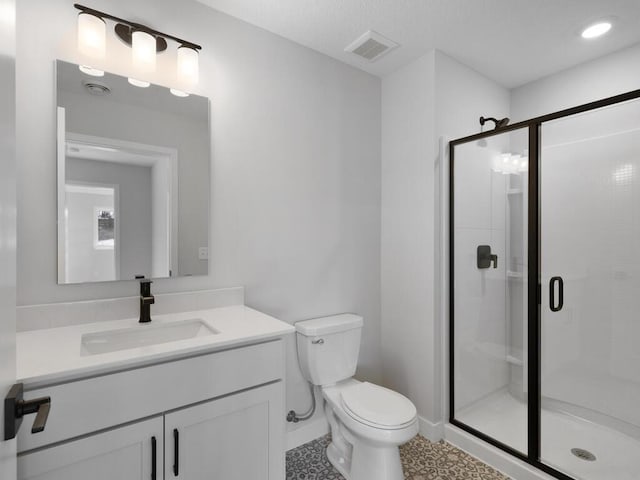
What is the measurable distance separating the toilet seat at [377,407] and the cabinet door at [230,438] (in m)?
0.44

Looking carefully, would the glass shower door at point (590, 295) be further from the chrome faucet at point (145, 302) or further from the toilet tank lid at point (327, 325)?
the chrome faucet at point (145, 302)

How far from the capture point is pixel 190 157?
5.71 feet

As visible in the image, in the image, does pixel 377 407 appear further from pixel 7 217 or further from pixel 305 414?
pixel 7 217

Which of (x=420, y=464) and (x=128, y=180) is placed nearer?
(x=128, y=180)

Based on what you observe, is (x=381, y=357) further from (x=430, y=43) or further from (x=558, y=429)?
(x=430, y=43)

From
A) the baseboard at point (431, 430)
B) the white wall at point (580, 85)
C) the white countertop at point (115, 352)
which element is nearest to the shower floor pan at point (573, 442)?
the baseboard at point (431, 430)

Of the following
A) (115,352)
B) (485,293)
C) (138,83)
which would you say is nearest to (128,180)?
(138,83)

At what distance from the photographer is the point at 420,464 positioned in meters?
1.95

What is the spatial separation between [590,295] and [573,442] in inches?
30.8

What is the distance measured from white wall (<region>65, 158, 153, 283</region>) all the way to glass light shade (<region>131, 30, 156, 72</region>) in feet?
1.52

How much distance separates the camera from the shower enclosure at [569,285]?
1.69 m

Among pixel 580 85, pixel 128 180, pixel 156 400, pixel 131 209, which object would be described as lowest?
pixel 156 400

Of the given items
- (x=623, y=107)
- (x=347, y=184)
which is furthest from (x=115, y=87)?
(x=623, y=107)

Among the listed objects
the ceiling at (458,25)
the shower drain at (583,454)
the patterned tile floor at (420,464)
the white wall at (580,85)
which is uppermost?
the ceiling at (458,25)
